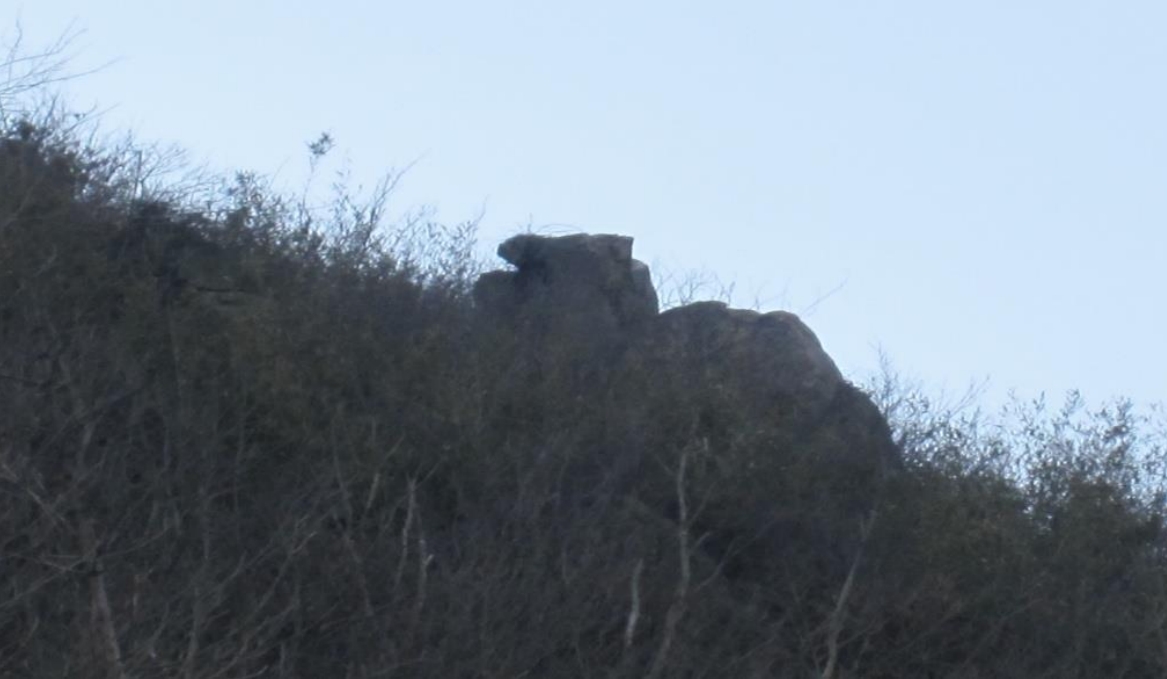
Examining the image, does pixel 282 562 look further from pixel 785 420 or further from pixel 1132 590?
pixel 1132 590

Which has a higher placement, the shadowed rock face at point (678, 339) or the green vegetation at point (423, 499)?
the shadowed rock face at point (678, 339)

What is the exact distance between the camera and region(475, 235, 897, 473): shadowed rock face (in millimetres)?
20125

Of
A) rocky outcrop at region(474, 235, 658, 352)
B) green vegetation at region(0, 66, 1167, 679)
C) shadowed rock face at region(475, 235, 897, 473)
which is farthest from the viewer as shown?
rocky outcrop at region(474, 235, 658, 352)

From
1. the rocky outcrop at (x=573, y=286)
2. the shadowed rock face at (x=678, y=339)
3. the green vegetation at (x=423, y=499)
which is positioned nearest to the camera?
the green vegetation at (x=423, y=499)

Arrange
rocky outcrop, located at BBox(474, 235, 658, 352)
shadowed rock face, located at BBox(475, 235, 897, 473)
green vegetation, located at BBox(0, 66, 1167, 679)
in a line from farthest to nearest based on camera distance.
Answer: rocky outcrop, located at BBox(474, 235, 658, 352), shadowed rock face, located at BBox(475, 235, 897, 473), green vegetation, located at BBox(0, 66, 1167, 679)

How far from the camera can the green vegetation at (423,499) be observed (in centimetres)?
1394

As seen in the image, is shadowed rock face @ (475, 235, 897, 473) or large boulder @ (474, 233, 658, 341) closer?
shadowed rock face @ (475, 235, 897, 473)

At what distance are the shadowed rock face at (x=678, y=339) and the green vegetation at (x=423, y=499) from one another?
331 mm

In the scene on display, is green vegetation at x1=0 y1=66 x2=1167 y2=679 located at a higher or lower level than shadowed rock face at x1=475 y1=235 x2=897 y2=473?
lower

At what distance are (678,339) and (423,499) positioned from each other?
203 inches

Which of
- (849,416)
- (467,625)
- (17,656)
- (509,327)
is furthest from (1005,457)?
(17,656)

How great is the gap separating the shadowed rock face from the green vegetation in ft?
1.09

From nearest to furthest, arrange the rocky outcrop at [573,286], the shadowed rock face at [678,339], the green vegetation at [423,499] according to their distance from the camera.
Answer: the green vegetation at [423,499] < the shadowed rock face at [678,339] < the rocky outcrop at [573,286]

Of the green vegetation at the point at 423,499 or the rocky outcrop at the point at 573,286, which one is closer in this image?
the green vegetation at the point at 423,499
